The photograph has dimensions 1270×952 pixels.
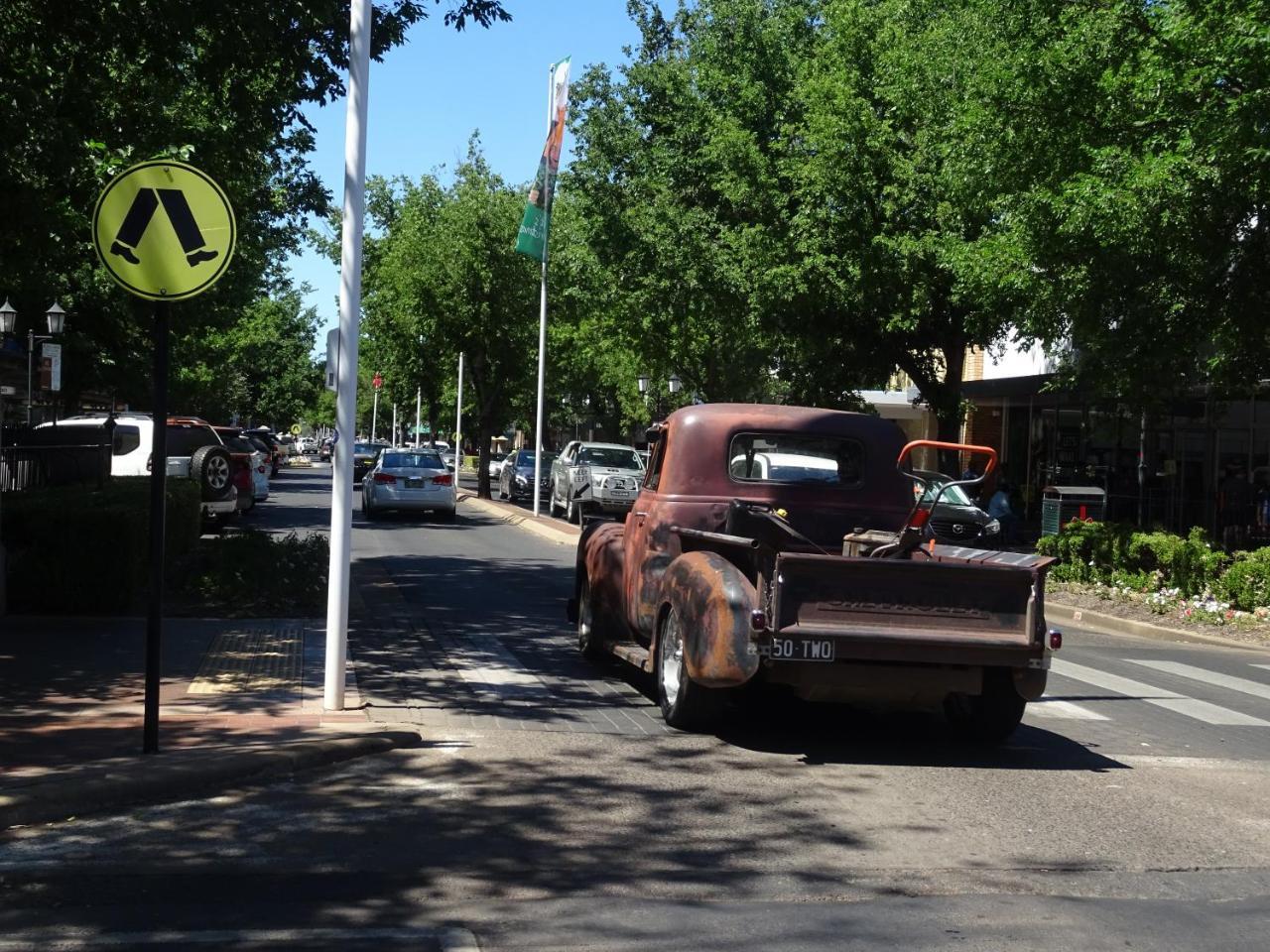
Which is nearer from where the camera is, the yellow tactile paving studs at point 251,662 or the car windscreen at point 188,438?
the yellow tactile paving studs at point 251,662

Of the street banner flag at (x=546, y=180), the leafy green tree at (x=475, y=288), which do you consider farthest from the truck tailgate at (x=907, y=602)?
the leafy green tree at (x=475, y=288)

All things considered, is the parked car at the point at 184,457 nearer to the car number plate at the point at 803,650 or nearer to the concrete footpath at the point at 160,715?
the concrete footpath at the point at 160,715

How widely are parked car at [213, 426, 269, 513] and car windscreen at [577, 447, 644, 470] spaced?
7382 millimetres

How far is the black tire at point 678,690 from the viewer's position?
Result: 8.60 metres

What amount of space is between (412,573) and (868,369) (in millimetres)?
13403

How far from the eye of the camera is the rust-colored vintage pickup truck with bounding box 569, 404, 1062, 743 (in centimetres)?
797

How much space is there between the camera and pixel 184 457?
2412 cm

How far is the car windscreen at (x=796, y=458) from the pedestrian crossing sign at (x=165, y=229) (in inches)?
161

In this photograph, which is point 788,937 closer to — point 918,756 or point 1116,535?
point 918,756

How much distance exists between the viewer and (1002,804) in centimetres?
734

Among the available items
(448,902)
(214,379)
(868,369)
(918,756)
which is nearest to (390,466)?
(868,369)

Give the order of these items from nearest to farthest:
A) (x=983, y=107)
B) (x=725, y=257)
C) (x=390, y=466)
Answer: (x=983, y=107), (x=725, y=257), (x=390, y=466)

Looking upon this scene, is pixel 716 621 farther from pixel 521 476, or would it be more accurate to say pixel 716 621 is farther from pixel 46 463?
pixel 521 476

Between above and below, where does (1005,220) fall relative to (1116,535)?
above
